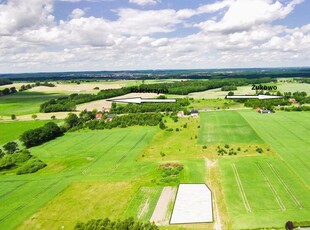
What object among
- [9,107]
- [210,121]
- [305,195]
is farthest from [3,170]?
[9,107]

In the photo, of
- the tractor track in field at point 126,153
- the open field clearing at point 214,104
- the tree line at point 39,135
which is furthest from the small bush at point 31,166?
the open field clearing at point 214,104

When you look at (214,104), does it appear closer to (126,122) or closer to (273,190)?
(126,122)

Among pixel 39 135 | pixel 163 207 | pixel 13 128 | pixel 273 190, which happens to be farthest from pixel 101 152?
pixel 13 128

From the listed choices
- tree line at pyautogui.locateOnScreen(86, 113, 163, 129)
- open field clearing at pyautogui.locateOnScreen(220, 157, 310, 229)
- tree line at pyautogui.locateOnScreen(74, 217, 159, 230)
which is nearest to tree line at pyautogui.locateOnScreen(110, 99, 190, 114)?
tree line at pyautogui.locateOnScreen(86, 113, 163, 129)

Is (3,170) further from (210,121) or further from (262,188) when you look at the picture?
(210,121)

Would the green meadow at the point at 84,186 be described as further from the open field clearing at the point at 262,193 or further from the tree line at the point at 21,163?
the open field clearing at the point at 262,193

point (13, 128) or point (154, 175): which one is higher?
point (154, 175)
